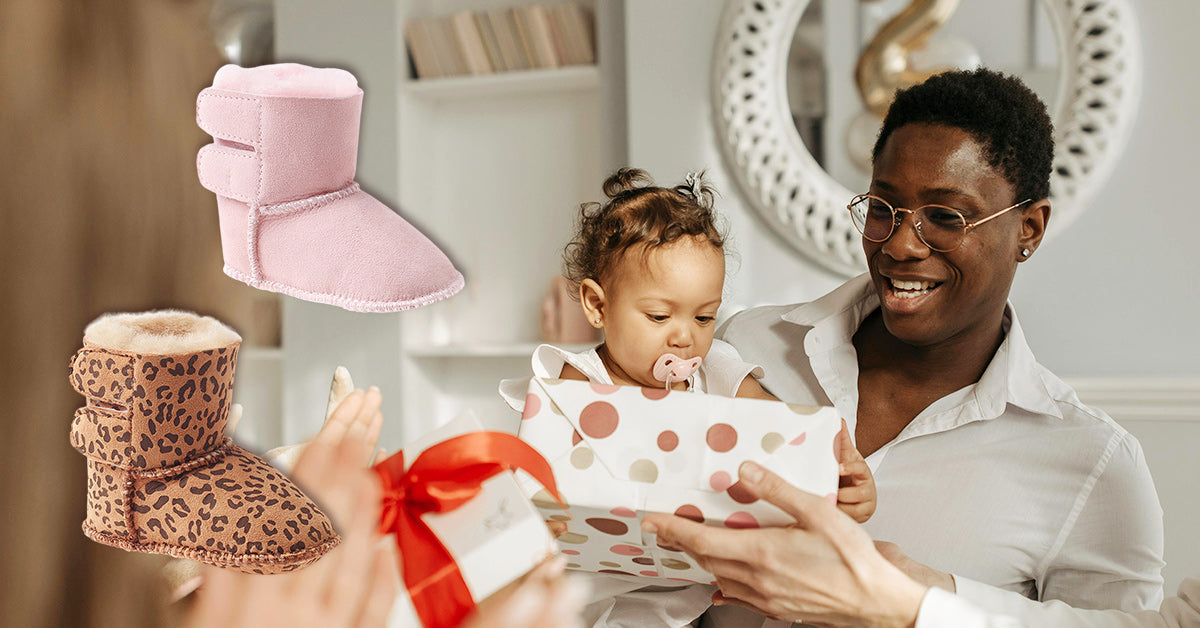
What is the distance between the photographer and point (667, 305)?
3.42 feet

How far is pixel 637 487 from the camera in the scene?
681 millimetres

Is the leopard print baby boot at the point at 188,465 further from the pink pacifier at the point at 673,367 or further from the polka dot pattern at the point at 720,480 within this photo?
the pink pacifier at the point at 673,367

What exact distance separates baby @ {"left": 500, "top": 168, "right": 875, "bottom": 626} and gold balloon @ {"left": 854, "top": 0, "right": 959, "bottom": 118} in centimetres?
111

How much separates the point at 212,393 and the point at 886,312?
3.20 feet

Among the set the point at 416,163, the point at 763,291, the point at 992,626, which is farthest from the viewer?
the point at 416,163

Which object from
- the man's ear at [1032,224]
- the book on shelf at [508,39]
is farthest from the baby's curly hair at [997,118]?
the book on shelf at [508,39]

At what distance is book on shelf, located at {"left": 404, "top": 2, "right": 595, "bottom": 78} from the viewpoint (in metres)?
2.47

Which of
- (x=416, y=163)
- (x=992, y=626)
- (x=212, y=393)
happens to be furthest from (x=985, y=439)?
(x=416, y=163)

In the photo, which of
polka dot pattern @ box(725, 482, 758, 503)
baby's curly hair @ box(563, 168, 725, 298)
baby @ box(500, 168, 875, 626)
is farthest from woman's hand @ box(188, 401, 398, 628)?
baby's curly hair @ box(563, 168, 725, 298)

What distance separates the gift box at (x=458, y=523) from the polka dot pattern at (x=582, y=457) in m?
0.21

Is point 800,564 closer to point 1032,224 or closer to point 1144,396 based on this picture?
point 1032,224

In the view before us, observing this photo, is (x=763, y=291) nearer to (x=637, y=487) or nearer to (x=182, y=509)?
(x=637, y=487)

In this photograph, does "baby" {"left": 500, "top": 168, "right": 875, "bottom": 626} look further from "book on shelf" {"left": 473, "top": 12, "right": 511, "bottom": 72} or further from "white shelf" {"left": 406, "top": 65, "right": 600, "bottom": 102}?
"book on shelf" {"left": 473, "top": 12, "right": 511, "bottom": 72}

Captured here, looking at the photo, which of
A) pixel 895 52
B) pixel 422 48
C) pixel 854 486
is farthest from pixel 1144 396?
pixel 422 48
